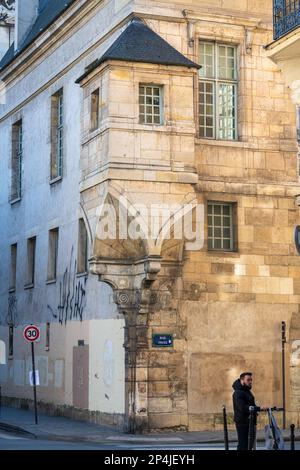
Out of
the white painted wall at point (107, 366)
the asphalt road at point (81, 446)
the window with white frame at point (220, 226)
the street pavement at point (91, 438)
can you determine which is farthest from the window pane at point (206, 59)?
the asphalt road at point (81, 446)

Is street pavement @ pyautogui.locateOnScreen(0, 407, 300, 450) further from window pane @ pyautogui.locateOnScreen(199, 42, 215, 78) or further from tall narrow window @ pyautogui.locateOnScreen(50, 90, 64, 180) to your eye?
window pane @ pyautogui.locateOnScreen(199, 42, 215, 78)

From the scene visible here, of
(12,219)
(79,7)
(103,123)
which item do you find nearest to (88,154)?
(103,123)

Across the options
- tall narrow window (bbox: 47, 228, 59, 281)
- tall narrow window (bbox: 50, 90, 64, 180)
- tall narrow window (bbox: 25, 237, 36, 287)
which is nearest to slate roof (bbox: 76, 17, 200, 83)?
tall narrow window (bbox: 50, 90, 64, 180)

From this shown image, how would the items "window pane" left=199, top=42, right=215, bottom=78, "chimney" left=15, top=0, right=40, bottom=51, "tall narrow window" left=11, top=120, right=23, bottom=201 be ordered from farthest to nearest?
"chimney" left=15, top=0, right=40, bottom=51 → "tall narrow window" left=11, top=120, right=23, bottom=201 → "window pane" left=199, top=42, right=215, bottom=78

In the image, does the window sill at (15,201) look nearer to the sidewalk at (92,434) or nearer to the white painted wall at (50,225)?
A: the white painted wall at (50,225)

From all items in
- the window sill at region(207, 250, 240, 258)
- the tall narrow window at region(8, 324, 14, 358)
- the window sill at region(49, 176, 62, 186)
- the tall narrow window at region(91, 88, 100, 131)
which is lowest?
the tall narrow window at region(8, 324, 14, 358)

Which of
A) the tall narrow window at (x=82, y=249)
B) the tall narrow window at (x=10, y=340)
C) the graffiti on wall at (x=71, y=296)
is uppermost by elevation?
the tall narrow window at (x=82, y=249)

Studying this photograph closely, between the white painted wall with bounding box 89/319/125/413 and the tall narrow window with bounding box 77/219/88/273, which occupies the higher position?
the tall narrow window with bounding box 77/219/88/273

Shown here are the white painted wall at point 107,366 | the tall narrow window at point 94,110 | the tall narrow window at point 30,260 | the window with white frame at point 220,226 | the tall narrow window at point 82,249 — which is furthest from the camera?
the tall narrow window at point 30,260

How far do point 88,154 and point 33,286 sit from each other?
945 cm

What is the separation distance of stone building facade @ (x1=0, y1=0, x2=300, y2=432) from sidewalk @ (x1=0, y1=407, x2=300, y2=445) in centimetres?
50

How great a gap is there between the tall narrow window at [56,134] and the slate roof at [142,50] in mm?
7058

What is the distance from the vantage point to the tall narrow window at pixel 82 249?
102 feet

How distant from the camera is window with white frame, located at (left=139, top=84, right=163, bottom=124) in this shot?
87.3 feet
